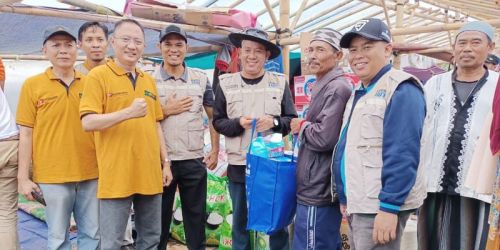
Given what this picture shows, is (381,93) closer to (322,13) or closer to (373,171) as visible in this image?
(373,171)

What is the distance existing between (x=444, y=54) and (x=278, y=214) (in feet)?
12.1

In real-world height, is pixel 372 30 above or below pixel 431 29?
below

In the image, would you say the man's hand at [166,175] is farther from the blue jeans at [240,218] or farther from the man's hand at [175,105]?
the blue jeans at [240,218]

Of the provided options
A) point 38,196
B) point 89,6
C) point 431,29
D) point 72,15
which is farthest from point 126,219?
point 431,29

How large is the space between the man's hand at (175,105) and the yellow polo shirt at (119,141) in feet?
1.26

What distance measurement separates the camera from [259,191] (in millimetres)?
2502

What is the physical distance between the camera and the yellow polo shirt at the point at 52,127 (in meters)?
2.54

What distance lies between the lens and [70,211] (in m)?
2.65

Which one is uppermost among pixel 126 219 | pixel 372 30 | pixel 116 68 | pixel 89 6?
pixel 89 6

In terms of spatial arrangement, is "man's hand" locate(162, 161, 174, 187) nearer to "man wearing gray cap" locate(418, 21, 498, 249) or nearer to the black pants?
the black pants

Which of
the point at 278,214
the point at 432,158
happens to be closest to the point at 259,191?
the point at 278,214

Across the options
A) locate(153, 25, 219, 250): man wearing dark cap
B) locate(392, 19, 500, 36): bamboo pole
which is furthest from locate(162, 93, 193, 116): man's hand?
locate(392, 19, 500, 36): bamboo pole

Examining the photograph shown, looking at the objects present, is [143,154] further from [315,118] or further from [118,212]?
[315,118]

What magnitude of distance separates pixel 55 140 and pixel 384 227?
203cm
